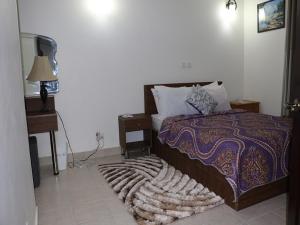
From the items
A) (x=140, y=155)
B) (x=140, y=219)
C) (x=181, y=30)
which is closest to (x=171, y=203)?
(x=140, y=219)

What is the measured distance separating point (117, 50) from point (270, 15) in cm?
257

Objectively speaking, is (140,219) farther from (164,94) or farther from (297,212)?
(164,94)

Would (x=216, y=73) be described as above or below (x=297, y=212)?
above

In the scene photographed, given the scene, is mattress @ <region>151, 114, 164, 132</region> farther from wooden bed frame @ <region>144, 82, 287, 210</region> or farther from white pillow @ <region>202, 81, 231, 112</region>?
white pillow @ <region>202, 81, 231, 112</region>

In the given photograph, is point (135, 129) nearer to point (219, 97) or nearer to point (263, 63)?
point (219, 97)

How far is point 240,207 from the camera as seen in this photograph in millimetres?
2154

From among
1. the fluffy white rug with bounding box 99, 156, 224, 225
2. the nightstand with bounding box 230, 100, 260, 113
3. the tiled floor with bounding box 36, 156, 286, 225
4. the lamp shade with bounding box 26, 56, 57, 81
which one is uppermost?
the lamp shade with bounding box 26, 56, 57, 81

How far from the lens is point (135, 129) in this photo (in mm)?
3535

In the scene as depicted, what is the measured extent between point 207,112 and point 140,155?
3.86 feet

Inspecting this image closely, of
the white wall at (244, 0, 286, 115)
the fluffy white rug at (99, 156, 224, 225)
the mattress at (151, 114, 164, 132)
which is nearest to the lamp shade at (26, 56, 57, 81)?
the fluffy white rug at (99, 156, 224, 225)

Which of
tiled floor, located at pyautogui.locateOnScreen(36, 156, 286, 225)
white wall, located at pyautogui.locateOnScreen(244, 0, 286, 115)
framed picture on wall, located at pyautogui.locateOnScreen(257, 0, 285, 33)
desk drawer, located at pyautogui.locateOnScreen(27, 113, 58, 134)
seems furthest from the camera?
white wall, located at pyautogui.locateOnScreen(244, 0, 286, 115)

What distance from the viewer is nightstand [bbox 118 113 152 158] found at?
349 centimetres

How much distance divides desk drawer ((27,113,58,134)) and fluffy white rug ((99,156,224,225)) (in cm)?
85

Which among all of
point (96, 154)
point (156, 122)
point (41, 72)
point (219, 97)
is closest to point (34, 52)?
point (41, 72)
